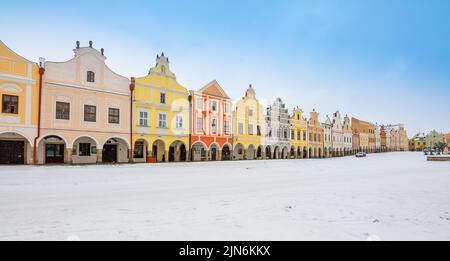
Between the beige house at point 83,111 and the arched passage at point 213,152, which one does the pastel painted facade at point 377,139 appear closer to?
the arched passage at point 213,152

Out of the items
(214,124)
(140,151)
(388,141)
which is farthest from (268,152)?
(388,141)

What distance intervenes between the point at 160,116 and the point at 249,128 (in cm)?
1535

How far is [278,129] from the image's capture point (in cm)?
4806

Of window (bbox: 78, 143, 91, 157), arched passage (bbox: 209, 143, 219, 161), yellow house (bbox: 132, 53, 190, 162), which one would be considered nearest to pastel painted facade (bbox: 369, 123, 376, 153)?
arched passage (bbox: 209, 143, 219, 161)

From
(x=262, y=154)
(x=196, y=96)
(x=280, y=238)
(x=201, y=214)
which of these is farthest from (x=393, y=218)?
(x=262, y=154)

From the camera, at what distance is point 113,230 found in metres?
5.08

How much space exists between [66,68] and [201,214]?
2401 centimetres

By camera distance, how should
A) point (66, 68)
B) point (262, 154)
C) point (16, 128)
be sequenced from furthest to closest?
point (262, 154), point (66, 68), point (16, 128)

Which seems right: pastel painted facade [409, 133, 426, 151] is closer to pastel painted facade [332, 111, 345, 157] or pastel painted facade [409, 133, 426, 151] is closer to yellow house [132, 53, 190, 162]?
pastel painted facade [332, 111, 345, 157]

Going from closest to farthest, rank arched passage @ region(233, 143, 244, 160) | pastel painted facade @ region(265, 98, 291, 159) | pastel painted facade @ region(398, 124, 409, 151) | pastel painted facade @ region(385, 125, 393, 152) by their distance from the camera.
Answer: arched passage @ region(233, 143, 244, 160), pastel painted facade @ region(265, 98, 291, 159), pastel painted facade @ region(385, 125, 393, 152), pastel painted facade @ region(398, 124, 409, 151)

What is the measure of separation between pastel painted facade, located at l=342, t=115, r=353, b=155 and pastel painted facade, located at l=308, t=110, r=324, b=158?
48.0 ft

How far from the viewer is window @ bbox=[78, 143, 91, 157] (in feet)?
88.1
